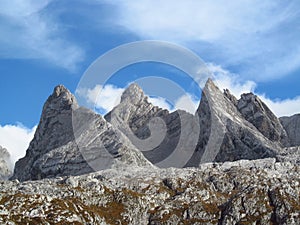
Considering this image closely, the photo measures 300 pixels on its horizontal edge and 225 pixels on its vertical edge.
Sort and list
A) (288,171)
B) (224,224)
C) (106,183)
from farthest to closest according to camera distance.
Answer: (288,171) → (106,183) → (224,224)

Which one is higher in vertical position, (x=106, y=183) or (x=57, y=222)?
(x=106, y=183)

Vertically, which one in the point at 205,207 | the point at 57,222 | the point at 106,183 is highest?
Result: the point at 106,183

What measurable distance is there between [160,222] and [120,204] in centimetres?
1282

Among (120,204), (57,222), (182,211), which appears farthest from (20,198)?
(182,211)

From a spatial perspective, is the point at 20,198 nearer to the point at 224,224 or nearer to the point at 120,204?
the point at 120,204

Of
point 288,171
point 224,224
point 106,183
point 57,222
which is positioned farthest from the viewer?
point 288,171

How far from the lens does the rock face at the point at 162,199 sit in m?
140

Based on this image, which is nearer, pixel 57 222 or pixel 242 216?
pixel 57 222

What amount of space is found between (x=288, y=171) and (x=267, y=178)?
1235 centimetres

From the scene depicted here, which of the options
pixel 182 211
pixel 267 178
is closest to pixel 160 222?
pixel 182 211

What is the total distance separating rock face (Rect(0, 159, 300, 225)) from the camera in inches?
5527

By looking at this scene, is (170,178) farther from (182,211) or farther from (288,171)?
(288,171)

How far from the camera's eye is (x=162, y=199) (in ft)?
547

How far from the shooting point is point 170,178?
181250 millimetres
